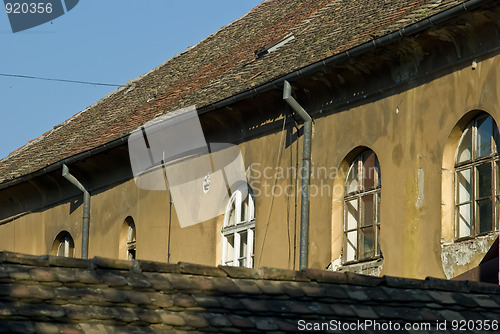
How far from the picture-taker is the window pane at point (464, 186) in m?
13.6

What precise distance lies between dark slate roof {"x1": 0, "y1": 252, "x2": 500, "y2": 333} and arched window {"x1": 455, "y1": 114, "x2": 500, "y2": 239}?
4.48 m

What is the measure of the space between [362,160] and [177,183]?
15.6 ft

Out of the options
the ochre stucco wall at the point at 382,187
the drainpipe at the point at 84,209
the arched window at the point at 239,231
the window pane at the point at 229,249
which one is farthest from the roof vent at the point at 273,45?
the drainpipe at the point at 84,209

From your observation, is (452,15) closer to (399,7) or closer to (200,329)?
(399,7)

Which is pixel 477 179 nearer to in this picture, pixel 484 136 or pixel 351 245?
pixel 484 136

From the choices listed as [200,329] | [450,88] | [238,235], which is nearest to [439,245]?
[450,88]

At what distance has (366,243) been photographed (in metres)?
15.1

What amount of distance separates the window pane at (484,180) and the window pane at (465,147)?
0.25m

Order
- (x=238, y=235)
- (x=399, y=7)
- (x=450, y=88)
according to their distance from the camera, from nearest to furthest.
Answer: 1. (x=450, y=88)
2. (x=399, y=7)
3. (x=238, y=235)

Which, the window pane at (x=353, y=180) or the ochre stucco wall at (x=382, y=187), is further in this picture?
the window pane at (x=353, y=180)

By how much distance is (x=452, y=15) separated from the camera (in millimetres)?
13047

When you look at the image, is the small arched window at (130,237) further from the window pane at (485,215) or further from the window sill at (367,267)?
the window pane at (485,215)

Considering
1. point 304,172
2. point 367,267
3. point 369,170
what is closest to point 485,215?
point 367,267

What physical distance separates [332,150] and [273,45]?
353 centimetres
